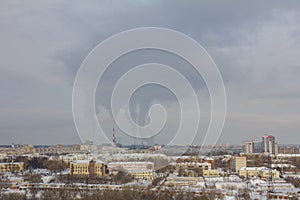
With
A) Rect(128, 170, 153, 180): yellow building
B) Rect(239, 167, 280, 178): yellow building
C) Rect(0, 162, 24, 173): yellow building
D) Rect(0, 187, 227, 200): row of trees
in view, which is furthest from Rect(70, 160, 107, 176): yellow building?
Rect(0, 187, 227, 200): row of trees

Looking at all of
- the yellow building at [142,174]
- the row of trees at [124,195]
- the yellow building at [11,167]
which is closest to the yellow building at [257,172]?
the yellow building at [142,174]

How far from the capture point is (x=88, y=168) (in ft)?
38.1

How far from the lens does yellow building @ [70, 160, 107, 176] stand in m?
11.4

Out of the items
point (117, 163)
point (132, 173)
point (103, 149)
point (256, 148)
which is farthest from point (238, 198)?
point (256, 148)

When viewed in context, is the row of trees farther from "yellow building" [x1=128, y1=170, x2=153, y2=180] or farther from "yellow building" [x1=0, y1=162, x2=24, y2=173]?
"yellow building" [x1=0, y1=162, x2=24, y2=173]

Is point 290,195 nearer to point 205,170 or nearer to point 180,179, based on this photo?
point 180,179

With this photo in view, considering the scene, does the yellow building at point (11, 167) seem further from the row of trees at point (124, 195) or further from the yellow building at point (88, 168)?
the row of trees at point (124, 195)

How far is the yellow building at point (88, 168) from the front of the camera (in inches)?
449

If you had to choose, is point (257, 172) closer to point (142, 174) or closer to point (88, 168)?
point (142, 174)

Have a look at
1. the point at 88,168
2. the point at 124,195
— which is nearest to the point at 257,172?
the point at 88,168

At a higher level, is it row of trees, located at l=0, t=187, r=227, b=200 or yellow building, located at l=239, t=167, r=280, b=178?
row of trees, located at l=0, t=187, r=227, b=200

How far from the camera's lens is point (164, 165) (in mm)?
13781

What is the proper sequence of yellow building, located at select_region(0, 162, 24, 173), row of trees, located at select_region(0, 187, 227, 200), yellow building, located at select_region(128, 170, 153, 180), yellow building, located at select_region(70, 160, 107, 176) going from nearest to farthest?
row of trees, located at select_region(0, 187, 227, 200)
yellow building, located at select_region(128, 170, 153, 180)
yellow building, located at select_region(70, 160, 107, 176)
yellow building, located at select_region(0, 162, 24, 173)

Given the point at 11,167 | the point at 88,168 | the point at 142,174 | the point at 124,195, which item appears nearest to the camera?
the point at 124,195
